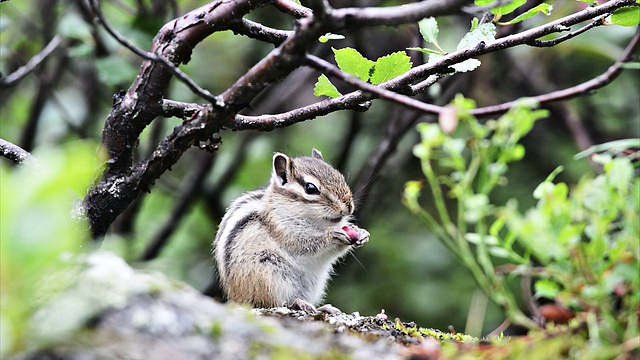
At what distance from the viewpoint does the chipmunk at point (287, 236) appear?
10.2 ft

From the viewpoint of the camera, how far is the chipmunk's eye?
147 inches

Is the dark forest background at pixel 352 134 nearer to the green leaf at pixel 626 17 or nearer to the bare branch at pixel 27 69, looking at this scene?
the bare branch at pixel 27 69

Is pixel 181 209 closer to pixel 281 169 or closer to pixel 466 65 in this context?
pixel 281 169

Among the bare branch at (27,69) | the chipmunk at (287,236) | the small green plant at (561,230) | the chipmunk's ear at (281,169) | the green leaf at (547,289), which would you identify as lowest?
the chipmunk at (287,236)

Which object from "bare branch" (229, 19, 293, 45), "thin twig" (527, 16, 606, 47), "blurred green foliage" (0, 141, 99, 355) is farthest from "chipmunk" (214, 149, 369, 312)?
"blurred green foliage" (0, 141, 99, 355)

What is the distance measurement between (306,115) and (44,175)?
105 centimetres

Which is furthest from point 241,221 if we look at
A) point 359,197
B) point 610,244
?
point 610,244

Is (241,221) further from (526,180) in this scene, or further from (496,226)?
(526,180)

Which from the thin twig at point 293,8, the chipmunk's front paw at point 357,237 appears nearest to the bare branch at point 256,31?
the thin twig at point 293,8

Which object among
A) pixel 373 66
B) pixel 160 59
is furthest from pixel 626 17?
pixel 160 59

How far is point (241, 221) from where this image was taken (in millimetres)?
3338

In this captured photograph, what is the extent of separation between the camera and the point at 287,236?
136 inches

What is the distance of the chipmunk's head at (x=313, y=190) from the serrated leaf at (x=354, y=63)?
1755 millimetres

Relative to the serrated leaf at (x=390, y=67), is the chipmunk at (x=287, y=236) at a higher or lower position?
lower
